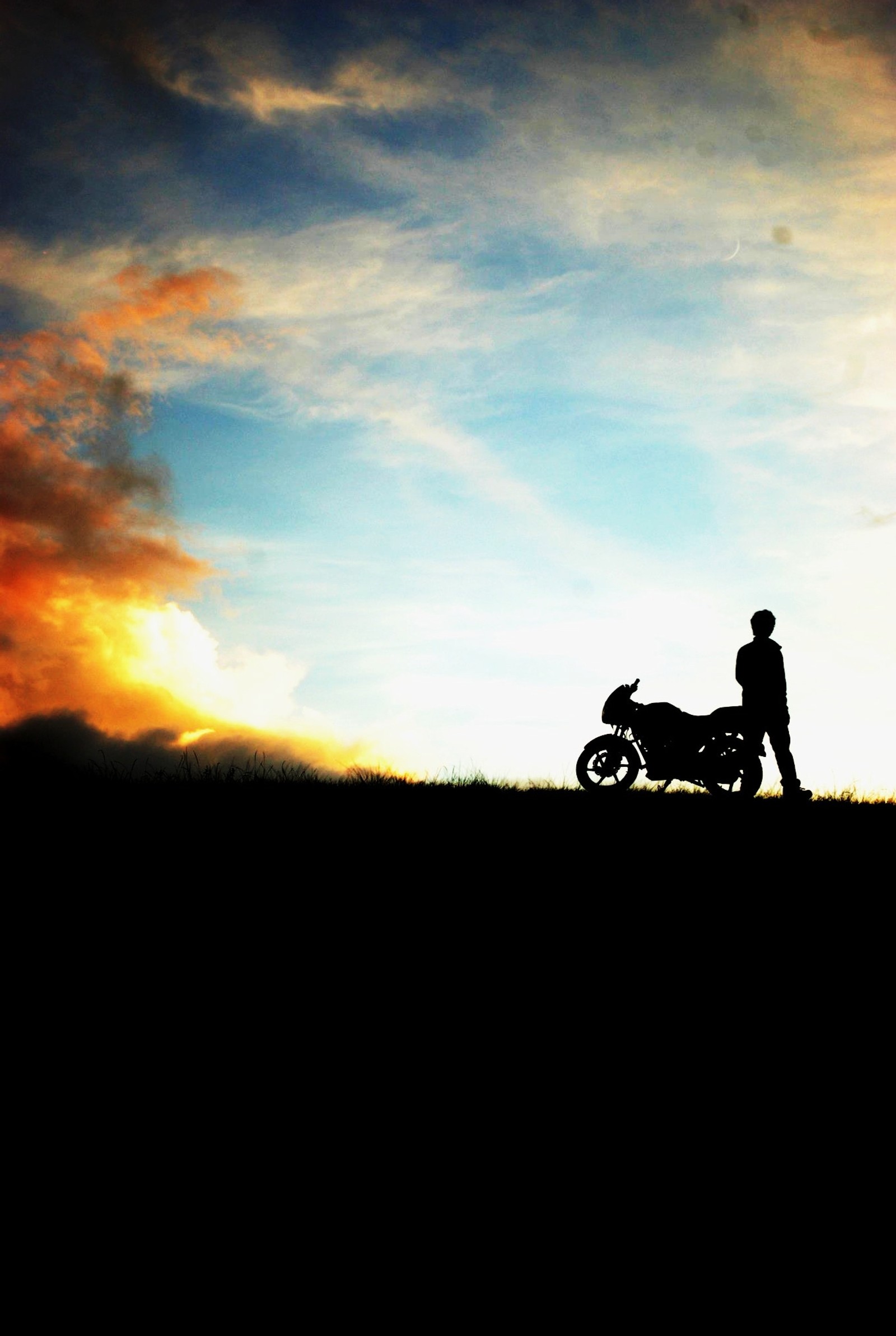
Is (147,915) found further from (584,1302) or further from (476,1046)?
(584,1302)

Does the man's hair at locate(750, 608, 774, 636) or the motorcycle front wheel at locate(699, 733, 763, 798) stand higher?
the man's hair at locate(750, 608, 774, 636)

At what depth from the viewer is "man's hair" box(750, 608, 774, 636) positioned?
13.1 m

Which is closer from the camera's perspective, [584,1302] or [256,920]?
[584,1302]

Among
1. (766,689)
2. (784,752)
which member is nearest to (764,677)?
(766,689)

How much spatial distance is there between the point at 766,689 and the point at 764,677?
0.57 ft

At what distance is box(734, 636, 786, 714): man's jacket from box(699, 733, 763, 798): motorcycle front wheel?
23.5 inches

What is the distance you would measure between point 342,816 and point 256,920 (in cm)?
299

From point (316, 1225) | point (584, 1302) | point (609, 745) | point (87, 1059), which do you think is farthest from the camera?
point (609, 745)

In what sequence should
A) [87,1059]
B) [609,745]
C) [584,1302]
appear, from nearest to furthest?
[584,1302], [87,1059], [609,745]

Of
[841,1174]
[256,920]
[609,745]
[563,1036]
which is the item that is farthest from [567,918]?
[609,745]

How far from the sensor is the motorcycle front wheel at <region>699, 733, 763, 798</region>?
43.4 feet

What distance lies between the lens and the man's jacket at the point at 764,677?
42.9ft

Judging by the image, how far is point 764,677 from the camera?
13.1 m

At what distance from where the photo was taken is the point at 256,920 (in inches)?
261
